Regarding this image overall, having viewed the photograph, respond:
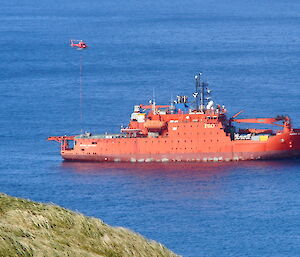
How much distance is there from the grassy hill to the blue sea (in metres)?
27.5

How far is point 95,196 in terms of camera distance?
7094cm

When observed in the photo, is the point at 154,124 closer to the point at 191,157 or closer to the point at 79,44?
the point at 191,157

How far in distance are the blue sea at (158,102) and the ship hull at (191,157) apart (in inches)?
22.7

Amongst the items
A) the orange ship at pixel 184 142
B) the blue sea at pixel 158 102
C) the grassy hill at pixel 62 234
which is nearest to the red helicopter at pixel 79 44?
the blue sea at pixel 158 102

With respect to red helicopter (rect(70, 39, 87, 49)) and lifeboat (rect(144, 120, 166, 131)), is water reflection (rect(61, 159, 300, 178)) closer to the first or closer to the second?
lifeboat (rect(144, 120, 166, 131))

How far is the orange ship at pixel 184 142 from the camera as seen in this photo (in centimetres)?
8100

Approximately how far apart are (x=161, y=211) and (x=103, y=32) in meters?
110

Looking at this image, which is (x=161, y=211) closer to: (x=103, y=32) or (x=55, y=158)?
(x=55, y=158)

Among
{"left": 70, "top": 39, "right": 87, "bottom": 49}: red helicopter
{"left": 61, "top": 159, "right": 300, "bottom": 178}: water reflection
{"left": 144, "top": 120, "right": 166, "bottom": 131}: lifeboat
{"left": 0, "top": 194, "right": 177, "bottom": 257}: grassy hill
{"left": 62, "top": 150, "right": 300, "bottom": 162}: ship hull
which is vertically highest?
A: {"left": 70, "top": 39, "right": 87, "bottom": 49}: red helicopter

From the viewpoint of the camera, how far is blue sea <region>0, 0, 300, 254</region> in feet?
207

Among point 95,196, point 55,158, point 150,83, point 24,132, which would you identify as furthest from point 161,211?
point 150,83

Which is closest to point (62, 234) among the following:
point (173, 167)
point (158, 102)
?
point (173, 167)

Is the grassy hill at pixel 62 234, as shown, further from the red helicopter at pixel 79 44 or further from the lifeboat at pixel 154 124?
the red helicopter at pixel 79 44

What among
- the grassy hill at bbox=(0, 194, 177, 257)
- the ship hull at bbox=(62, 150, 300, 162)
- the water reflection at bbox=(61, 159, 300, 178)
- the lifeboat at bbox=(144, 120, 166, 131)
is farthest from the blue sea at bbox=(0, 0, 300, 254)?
the grassy hill at bbox=(0, 194, 177, 257)
